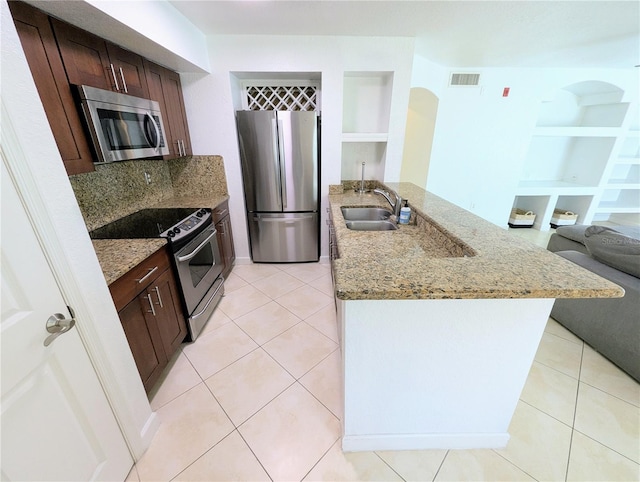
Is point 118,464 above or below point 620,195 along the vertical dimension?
below

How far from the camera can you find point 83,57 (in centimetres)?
146

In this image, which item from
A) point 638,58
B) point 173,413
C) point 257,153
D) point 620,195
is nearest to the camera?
point 173,413

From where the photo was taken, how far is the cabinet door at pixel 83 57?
135 cm

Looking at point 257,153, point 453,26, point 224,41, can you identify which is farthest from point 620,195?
point 224,41

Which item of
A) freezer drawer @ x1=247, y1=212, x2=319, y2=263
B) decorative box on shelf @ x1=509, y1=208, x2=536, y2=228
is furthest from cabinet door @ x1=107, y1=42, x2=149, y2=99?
decorative box on shelf @ x1=509, y1=208, x2=536, y2=228

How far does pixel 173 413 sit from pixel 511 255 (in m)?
1.97

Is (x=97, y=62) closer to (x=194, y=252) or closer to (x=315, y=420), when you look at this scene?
(x=194, y=252)

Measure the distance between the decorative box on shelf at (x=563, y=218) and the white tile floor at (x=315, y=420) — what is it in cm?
340

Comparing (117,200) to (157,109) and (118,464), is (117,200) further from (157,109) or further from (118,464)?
(118,464)

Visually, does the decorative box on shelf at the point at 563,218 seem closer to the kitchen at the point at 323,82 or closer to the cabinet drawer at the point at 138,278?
the kitchen at the point at 323,82

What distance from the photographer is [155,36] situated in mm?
1659

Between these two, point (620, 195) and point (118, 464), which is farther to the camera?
point (620, 195)

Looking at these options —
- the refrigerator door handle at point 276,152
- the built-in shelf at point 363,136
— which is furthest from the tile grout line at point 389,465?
the built-in shelf at point 363,136

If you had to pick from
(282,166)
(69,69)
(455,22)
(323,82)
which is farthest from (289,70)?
(69,69)
